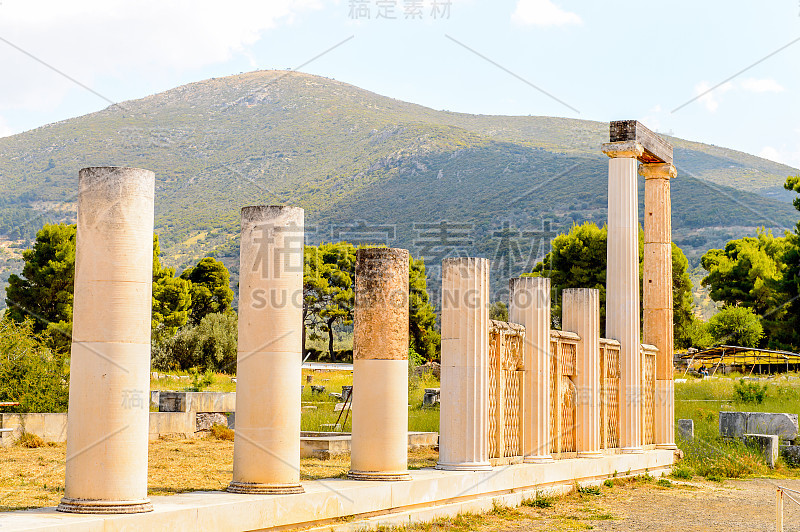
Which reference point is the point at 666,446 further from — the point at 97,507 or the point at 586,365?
the point at 97,507

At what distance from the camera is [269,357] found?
Result: 959 centimetres

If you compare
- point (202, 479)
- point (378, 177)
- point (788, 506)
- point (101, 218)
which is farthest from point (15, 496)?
point (378, 177)

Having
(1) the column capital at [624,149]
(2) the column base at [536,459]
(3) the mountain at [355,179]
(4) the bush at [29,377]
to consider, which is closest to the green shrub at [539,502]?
(2) the column base at [536,459]

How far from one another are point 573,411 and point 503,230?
5544 cm

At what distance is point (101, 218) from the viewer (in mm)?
8000

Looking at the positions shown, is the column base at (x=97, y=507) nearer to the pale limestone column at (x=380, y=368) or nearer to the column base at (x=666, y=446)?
the pale limestone column at (x=380, y=368)

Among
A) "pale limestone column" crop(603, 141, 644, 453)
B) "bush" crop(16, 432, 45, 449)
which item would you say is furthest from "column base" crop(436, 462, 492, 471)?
"bush" crop(16, 432, 45, 449)

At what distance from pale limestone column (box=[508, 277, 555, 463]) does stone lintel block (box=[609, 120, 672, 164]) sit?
536 cm

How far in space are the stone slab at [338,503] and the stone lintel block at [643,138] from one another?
7.17 m

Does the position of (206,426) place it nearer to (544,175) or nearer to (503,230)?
(503,230)

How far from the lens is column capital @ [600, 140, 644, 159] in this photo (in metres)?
18.2

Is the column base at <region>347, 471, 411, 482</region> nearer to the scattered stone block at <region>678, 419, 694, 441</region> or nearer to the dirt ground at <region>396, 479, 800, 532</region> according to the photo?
the dirt ground at <region>396, 479, 800, 532</region>

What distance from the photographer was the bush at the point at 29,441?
15.7 metres

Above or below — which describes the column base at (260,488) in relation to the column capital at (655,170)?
below
